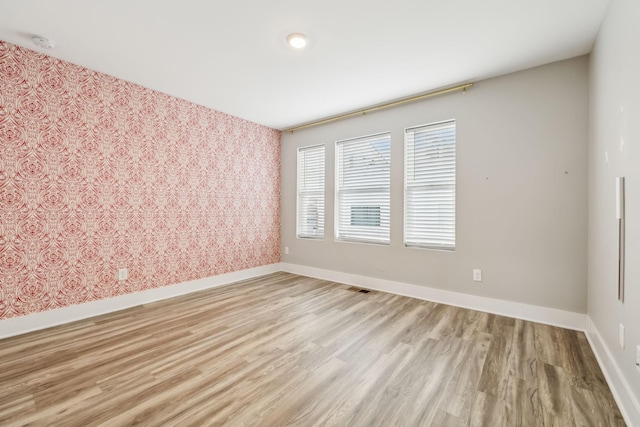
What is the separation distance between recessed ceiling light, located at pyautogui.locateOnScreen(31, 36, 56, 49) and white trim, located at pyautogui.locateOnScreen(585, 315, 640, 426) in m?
4.73

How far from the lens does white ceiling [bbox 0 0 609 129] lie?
6.60ft

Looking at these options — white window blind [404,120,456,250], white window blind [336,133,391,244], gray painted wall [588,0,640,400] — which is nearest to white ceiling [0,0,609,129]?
gray painted wall [588,0,640,400]

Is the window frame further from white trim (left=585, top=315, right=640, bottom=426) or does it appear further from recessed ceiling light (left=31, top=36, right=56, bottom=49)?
white trim (left=585, top=315, right=640, bottom=426)

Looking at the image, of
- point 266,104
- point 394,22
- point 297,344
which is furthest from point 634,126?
point 266,104

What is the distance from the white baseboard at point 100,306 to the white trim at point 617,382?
13.4 feet

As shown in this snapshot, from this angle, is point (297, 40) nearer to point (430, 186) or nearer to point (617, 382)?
point (430, 186)

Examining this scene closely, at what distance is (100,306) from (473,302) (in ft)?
13.5

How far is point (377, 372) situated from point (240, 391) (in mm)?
917

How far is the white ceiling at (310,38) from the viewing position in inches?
79.2

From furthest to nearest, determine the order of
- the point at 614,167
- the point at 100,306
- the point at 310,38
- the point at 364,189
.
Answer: the point at 364,189, the point at 100,306, the point at 310,38, the point at 614,167

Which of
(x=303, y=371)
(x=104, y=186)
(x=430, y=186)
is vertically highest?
(x=430, y=186)

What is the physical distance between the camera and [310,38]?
93.2 inches

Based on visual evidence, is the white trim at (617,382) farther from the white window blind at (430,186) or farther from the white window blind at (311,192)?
the white window blind at (311,192)

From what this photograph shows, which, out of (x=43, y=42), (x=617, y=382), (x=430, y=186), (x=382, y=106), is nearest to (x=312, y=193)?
(x=382, y=106)
